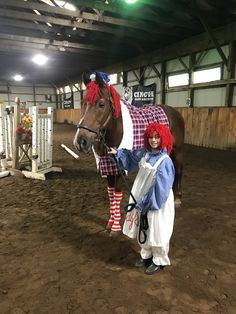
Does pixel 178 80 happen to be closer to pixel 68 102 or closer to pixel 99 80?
pixel 99 80

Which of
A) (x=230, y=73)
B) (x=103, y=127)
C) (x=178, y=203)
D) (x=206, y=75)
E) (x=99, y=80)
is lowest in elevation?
(x=178, y=203)

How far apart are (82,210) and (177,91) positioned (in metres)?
8.26

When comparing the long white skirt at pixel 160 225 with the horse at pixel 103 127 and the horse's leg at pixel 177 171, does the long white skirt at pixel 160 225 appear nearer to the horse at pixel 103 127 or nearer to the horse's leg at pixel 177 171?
the horse at pixel 103 127

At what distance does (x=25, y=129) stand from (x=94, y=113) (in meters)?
3.27

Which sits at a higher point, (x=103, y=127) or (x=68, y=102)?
(x=68, y=102)

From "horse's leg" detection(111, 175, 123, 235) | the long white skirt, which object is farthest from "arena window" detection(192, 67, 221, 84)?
the long white skirt

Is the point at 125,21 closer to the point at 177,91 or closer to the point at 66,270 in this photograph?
the point at 177,91

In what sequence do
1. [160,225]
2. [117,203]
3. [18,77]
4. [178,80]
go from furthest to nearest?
1. [18,77]
2. [178,80]
3. [117,203]
4. [160,225]

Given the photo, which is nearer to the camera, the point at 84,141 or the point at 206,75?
the point at 84,141

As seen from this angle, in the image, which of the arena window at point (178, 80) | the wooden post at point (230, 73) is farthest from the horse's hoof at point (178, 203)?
the arena window at point (178, 80)

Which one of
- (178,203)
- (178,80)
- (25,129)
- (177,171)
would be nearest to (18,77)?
(178,80)

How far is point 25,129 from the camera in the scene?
5.05 metres

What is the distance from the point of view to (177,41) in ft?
32.7

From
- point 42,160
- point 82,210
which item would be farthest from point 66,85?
point 82,210
